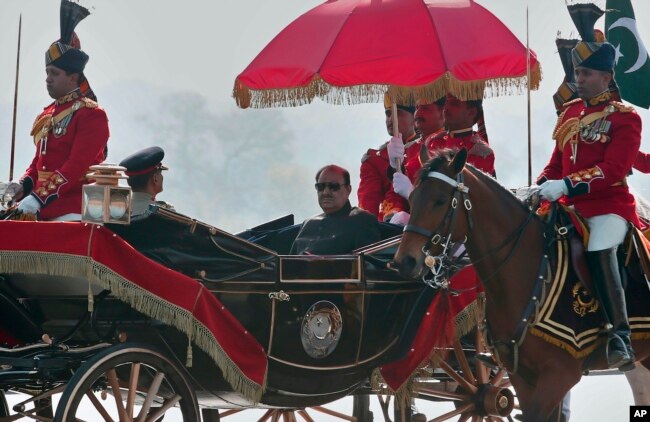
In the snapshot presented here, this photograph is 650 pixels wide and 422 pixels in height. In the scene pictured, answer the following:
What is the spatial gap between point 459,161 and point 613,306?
1.08 meters

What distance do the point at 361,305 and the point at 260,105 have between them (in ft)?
5.58

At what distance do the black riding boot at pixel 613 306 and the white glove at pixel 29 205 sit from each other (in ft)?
9.89

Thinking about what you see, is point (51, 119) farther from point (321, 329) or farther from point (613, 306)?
point (613, 306)

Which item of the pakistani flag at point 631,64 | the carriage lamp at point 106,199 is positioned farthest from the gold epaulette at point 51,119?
the pakistani flag at point 631,64

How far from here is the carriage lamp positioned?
6.02 metres

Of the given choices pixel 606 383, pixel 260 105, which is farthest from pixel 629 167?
pixel 606 383

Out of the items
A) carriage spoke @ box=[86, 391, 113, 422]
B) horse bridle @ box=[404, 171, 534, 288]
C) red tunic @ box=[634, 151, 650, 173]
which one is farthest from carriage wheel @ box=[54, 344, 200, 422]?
red tunic @ box=[634, 151, 650, 173]

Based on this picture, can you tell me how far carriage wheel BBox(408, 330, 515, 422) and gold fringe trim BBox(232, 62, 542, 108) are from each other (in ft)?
4.69

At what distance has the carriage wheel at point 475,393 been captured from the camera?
25.3ft

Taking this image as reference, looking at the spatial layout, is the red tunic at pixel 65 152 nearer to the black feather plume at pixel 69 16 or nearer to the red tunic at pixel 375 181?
the black feather plume at pixel 69 16

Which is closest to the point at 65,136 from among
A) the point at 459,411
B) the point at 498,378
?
the point at 459,411

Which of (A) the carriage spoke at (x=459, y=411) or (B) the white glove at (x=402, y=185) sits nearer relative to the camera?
(A) the carriage spoke at (x=459, y=411)

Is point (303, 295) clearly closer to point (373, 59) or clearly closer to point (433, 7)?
point (373, 59)

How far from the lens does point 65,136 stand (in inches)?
300
